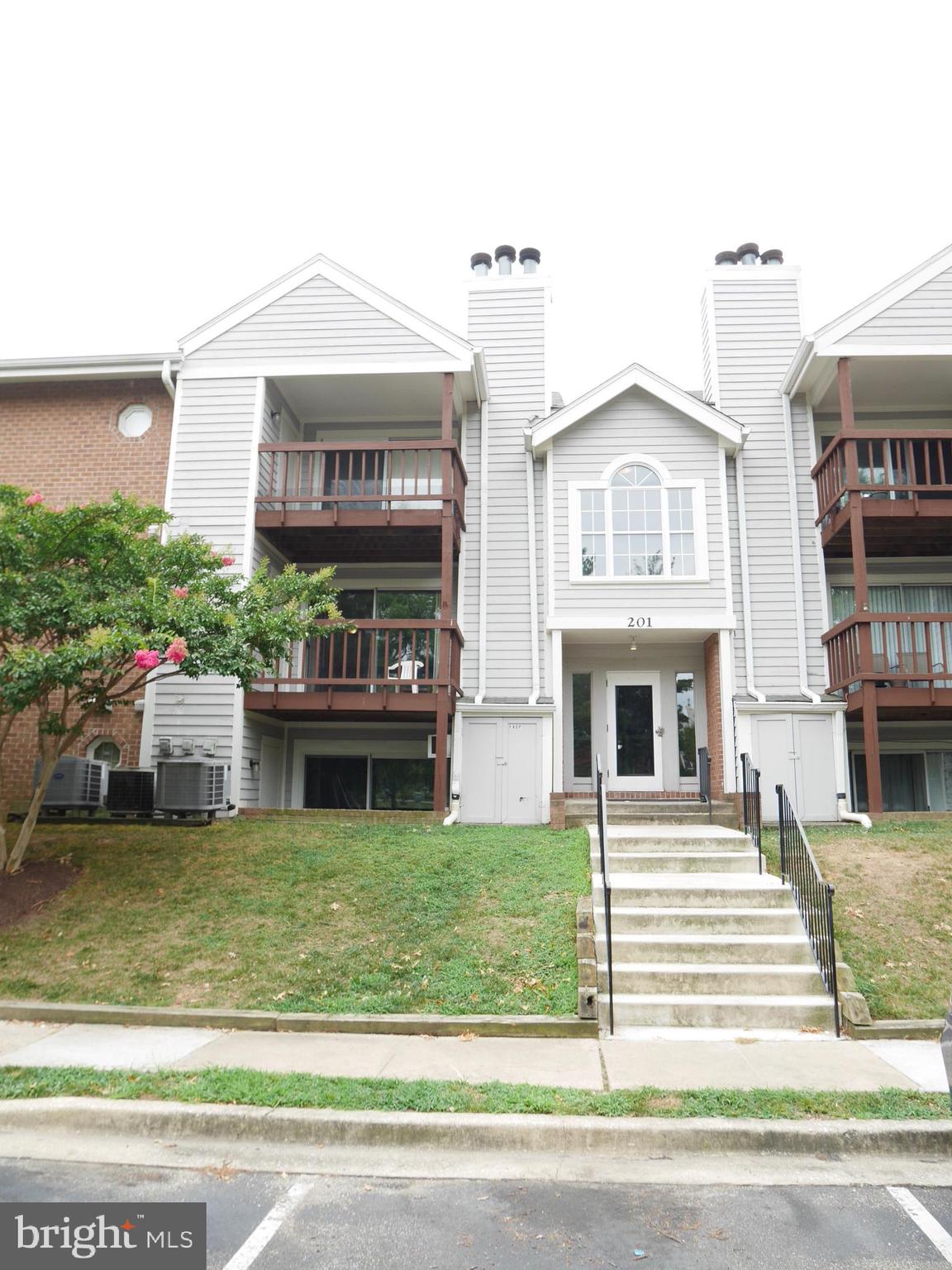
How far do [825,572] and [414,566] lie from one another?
296 inches

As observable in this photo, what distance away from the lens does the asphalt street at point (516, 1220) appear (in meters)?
3.86

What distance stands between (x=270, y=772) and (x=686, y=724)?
24.7 feet

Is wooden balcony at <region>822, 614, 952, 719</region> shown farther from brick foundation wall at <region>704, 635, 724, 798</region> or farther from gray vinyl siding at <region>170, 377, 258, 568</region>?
gray vinyl siding at <region>170, 377, 258, 568</region>

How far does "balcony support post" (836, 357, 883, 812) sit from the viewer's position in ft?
45.1

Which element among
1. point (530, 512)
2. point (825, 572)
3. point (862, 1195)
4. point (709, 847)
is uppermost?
point (530, 512)

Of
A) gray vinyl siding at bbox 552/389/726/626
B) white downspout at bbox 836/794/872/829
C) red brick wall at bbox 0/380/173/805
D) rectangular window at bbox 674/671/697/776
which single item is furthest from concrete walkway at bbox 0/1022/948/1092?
red brick wall at bbox 0/380/173/805

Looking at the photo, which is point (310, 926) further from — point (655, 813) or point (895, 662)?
point (895, 662)

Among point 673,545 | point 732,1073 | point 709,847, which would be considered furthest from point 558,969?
point 673,545

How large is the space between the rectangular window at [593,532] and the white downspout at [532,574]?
2.96 ft

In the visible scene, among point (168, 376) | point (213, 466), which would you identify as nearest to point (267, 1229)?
point (213, 466)

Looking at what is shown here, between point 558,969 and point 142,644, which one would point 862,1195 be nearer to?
point 558,969

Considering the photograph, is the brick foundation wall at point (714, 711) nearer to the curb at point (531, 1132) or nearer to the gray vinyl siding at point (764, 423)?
the gray vinyl siding at point (764, 423)

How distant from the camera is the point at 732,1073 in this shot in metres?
6.05

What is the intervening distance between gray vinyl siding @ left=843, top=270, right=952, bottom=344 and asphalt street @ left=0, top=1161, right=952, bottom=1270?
45.9 feet
